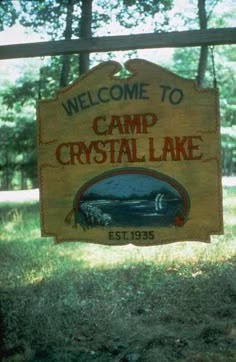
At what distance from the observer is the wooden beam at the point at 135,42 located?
Result: 2.95 metres

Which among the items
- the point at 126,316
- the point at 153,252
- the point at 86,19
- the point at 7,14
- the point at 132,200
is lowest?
the point at 126,316

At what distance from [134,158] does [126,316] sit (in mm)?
1954

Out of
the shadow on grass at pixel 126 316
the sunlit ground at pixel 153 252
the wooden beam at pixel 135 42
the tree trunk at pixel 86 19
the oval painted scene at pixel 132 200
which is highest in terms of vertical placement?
the tree trunk at pixel 86 19

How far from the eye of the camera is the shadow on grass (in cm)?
383

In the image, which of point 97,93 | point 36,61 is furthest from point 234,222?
point 36,61

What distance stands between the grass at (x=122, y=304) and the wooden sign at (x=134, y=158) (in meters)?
1.19

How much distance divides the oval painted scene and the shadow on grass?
1.30 m

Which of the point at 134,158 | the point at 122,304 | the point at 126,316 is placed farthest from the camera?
the point at 122,304

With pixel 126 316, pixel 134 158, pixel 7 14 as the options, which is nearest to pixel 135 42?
pixel 134 158

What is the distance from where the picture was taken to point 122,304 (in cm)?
460

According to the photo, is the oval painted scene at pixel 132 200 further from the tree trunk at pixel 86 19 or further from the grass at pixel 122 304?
the tree trunk at pixel 86 19

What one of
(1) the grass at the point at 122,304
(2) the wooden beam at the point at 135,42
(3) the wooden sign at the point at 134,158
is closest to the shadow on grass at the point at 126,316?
(1) the grass at the point at 122,304

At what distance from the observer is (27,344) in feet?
12.7

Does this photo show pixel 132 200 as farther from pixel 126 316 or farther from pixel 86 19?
pixel 86 19
